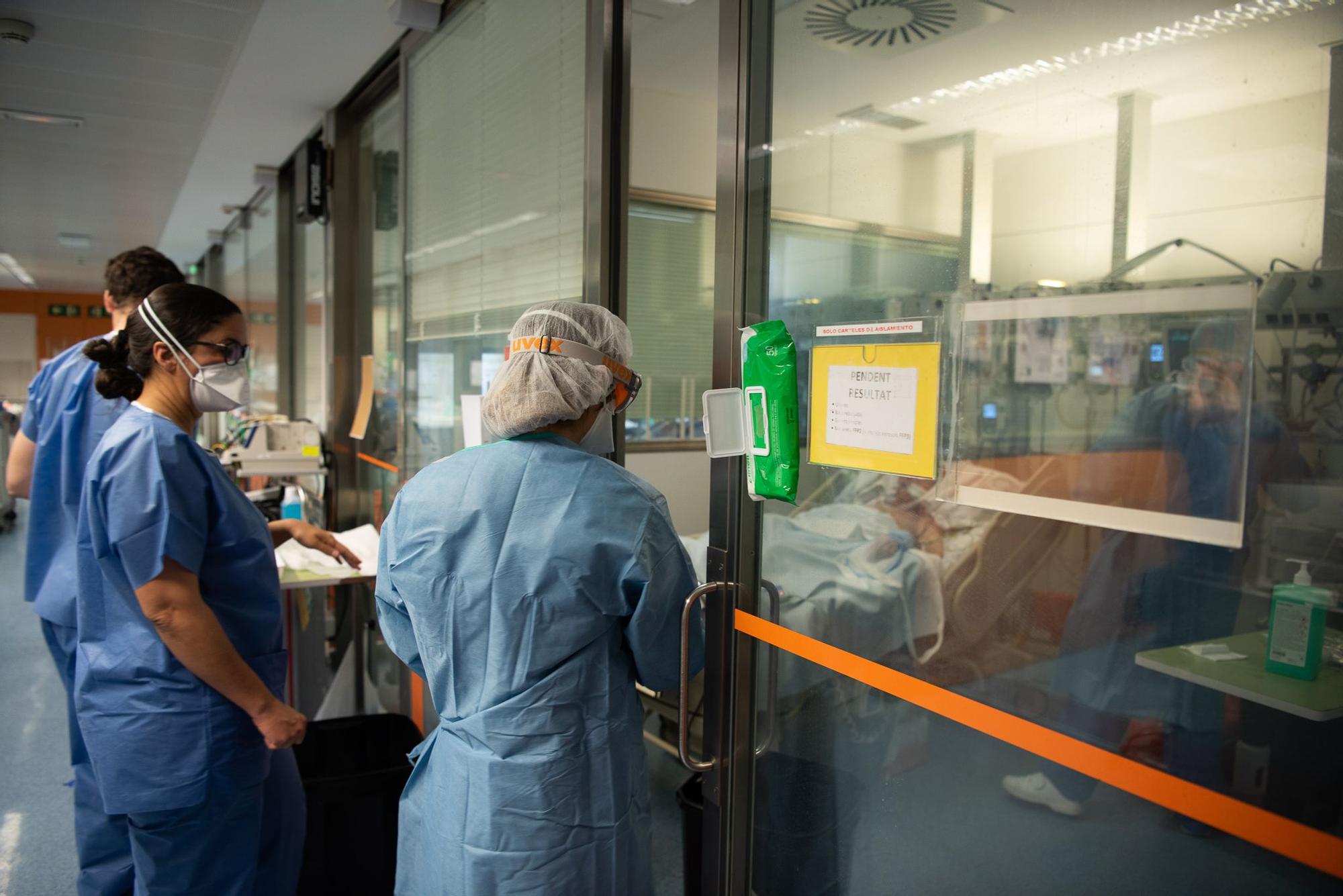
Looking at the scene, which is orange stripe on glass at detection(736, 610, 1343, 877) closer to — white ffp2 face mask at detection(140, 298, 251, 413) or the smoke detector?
white ffp2 face mask at detection(140, 298, 251, 413)

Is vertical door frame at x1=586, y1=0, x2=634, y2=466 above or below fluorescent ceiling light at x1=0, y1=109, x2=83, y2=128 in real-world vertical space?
below

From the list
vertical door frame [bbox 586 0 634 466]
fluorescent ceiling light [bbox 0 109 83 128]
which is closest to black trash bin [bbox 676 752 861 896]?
vertical door frame [bbox 586 0 634 466]

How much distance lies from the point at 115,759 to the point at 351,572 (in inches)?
39.4

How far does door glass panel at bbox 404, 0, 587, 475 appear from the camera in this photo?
6.81ft

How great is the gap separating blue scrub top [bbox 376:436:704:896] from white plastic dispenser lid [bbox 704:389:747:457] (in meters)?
0.14

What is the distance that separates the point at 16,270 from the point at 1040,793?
43.6 ft

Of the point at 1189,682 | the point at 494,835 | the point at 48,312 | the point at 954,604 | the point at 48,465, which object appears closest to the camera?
the point at 1189,682

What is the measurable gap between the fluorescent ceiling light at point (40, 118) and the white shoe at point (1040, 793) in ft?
15.6

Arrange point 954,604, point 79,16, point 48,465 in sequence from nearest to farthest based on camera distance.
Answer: point 954,604
point 48,465
point 79,16

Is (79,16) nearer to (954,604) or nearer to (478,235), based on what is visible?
(478,235)

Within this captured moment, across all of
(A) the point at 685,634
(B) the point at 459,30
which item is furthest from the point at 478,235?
(A) the point at 685,634

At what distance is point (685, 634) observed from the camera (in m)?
1.39

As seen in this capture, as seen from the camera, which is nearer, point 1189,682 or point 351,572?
point 1189,682

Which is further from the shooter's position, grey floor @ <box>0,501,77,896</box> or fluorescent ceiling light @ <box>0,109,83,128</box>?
fluorescent ceiling light @ <box>0,109,83,128</box>
